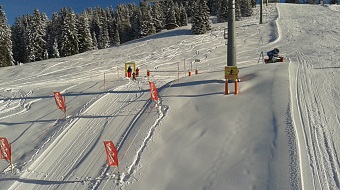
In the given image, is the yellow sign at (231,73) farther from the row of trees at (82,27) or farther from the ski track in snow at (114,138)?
the row of trees at (82,27)

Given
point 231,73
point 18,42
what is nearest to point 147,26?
point 18,42

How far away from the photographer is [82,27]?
204ft

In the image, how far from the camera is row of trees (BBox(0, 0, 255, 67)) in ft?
181

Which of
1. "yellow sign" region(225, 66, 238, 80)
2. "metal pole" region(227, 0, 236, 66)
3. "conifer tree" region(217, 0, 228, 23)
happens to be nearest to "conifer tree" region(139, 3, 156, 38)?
"conifer tree" region(217, 0, 228, 23)

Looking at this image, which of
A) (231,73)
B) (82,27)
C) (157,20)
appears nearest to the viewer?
(231,73)

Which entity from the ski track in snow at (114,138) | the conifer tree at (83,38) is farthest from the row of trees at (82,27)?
the ski track in snow at (114,138)

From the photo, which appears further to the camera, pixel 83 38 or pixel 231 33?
pixel 83 38

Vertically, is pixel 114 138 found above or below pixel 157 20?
below

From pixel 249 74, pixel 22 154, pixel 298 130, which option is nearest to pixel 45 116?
pixel 22 154

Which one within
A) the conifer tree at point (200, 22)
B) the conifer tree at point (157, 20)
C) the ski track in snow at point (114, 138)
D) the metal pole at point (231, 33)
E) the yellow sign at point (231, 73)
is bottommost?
the ski track in snow at point (114, 138)

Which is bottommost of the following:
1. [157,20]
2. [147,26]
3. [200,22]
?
[200,22]

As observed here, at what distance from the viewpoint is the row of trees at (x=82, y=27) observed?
55094 mm

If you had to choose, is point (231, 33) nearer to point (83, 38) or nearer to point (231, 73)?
point (231, 73)

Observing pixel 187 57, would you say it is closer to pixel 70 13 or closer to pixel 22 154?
pixel 22 154
